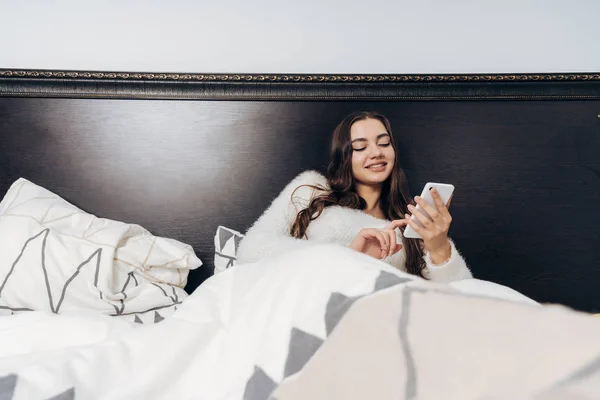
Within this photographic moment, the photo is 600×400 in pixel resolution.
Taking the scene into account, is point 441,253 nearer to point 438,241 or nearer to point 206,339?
point 438,241

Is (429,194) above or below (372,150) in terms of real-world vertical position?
below

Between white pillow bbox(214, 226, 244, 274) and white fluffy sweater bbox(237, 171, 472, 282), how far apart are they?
0.15ft

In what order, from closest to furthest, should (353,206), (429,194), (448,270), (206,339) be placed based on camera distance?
(206,339), (429,194), (448,270), (353,206)

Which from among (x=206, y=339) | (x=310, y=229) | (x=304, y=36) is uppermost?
(x=304, y=36)

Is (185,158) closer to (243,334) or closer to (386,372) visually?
(243,334)

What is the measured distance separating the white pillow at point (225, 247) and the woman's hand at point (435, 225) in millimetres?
490

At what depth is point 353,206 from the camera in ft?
4.77

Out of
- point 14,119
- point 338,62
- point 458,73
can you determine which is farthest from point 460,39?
point 14,119

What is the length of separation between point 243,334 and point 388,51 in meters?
1.17

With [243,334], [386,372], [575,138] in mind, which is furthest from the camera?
[575,138]

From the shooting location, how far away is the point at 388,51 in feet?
5.12

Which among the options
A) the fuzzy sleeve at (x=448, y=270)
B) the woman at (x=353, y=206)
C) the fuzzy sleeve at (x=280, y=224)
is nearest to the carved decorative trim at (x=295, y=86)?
the woman at (x=353, y=206)

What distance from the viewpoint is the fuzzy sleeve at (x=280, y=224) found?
124 centimetres

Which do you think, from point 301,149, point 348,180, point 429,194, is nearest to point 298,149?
point 301,149
